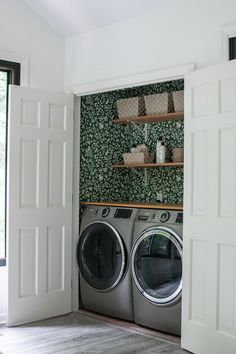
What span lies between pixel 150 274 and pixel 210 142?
1.35 meters

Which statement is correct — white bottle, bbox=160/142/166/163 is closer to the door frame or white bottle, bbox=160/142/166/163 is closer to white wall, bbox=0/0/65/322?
the door frame

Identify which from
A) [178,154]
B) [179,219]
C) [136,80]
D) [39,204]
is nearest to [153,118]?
[178,154]

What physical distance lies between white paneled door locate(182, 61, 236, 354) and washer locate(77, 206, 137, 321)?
859 mm

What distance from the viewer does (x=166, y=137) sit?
532cm

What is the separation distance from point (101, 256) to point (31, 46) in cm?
207

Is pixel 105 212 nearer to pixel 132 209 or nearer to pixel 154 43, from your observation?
pixel 132 209

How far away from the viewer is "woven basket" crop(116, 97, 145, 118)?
5.22m

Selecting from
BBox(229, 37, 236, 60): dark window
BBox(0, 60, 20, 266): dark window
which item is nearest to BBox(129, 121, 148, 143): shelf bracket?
BBox(0, 60, 20, 266): dark window

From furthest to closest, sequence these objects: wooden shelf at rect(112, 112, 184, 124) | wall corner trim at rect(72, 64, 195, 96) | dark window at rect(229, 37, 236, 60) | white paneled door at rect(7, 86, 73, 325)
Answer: wooden shelf at rect(112, 112, 184, 124), white paneled door at rect(7, 86, 73, 325), wall corner trim at rect(72, 64, 195, 96), dark window at rect(229, 37, 236, 60)

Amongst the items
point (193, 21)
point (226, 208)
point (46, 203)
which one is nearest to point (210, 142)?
point (226, 208)

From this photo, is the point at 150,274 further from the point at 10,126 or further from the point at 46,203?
the point at 10,126

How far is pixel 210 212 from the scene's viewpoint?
3674 mm

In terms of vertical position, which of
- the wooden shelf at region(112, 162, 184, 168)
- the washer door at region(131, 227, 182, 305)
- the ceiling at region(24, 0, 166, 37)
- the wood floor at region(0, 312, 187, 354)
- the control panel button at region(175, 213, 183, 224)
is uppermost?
the ceiling at region(24, 0, 166, 37)

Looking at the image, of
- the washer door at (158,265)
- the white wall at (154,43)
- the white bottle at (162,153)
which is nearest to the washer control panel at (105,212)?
the washer door at (158,265)
